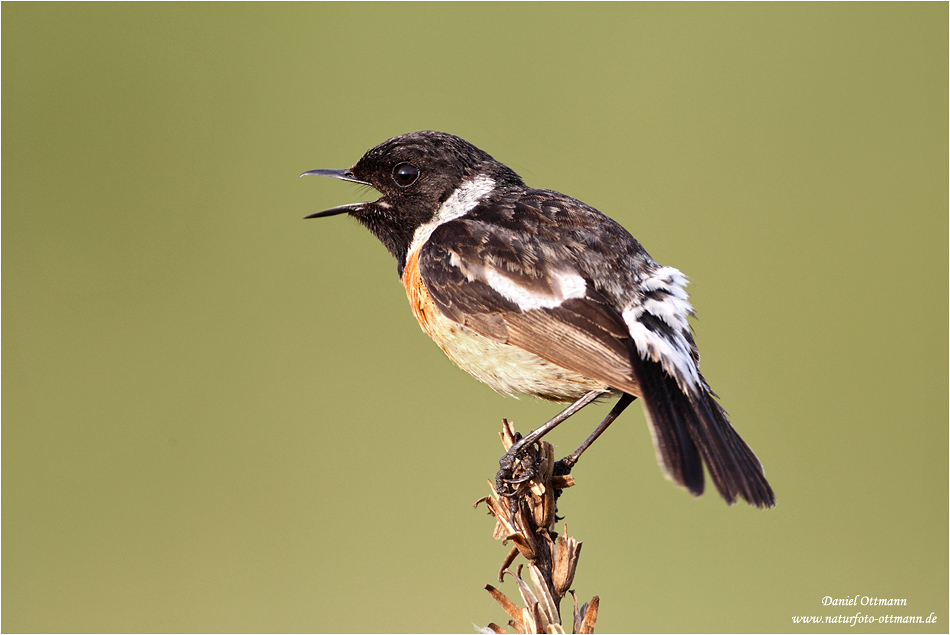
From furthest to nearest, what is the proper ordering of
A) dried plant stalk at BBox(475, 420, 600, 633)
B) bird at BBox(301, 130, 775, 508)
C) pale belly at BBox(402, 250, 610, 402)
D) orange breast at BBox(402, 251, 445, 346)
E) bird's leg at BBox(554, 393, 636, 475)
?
1. orange breast at BBox(402, 251, 445, 346)
2. bird's leg at BBox(554, 393, 636, 475)
3. pale belly at BBox(402, 250, 610, 402)
4. bird at BBox(301, 130, 775, 508)
5. dried plant stalk at BBox(475, 420, 600, 633)

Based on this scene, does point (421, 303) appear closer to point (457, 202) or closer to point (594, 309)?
point (457, 202)

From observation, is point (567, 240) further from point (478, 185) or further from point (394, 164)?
point (394, 164)

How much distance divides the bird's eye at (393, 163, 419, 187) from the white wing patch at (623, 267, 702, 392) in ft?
4.11

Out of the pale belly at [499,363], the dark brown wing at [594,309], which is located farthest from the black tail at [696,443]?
the pale belly at [499,363]

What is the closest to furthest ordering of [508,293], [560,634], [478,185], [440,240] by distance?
[560,634]
[508,293]
[440,240]
[478,185]

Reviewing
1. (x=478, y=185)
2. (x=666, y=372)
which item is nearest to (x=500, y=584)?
(x=666, y=372)

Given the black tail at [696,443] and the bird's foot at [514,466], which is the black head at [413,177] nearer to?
the bird's foot at [514,466]

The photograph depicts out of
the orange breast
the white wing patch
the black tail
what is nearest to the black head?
the orange breast

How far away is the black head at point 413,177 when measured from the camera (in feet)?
12.7

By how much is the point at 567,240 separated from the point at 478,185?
0.75m

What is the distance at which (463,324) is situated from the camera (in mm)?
3287

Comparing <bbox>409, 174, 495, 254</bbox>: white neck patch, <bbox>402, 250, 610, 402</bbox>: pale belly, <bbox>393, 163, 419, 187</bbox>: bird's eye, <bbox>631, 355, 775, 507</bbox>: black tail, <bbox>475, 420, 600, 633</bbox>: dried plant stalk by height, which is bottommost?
<bbox>475, 420, 600, 633</bbox>: dried plant stalk

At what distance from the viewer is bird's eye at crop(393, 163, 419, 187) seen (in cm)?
390

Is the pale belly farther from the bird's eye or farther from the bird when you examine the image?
the bird's eye
